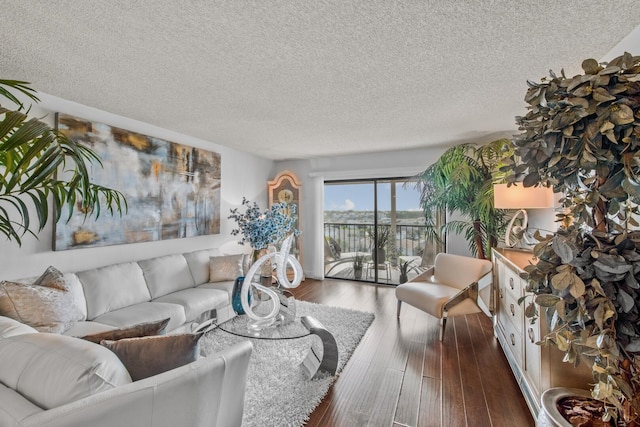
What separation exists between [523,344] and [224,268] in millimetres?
3077

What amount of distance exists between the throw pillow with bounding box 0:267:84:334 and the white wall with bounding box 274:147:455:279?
3596 mm

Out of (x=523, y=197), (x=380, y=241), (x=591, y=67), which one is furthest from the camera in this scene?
(x=380, y=241)

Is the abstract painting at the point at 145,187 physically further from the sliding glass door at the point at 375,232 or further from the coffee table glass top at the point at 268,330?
the sliding glass door at the point at 375,232

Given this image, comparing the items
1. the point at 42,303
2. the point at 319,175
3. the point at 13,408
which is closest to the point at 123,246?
the point at 42,303

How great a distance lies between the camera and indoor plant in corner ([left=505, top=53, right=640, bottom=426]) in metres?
0.94

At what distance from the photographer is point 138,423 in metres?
0.89

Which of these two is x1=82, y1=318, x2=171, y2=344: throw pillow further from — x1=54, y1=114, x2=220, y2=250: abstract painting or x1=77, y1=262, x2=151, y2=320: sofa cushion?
x1=54, y1=114, x2=220, y2=250: abstract painting

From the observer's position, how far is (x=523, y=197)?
99.6 inches

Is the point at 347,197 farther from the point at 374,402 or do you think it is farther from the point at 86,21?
the point at 86,21

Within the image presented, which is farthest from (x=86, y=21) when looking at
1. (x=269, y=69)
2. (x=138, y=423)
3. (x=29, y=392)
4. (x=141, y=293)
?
(x=141, y=293)

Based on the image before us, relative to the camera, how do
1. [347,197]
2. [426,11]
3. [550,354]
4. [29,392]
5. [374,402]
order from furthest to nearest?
[347,197] → [374,402] → [550,354] → [426,11] → [29,392]

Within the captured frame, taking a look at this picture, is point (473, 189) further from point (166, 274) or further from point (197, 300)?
point (166, 274)

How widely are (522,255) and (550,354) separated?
1291mm

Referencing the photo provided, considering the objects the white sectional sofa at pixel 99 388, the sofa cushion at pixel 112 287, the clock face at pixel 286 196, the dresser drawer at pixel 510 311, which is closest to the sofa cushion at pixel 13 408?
the white sectional sofa at pixel 99 388
